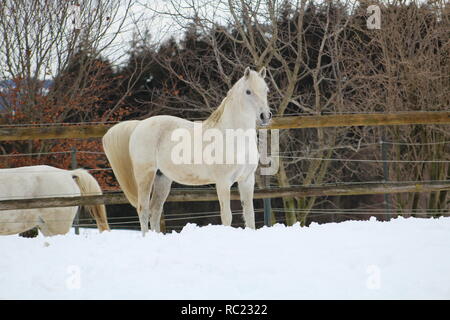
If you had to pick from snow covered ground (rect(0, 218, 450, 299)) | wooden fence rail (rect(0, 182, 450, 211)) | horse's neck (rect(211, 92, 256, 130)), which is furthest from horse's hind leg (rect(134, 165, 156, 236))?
snow covered ground (rect(0, 218, 450, 299))

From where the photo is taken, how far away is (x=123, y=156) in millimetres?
4434

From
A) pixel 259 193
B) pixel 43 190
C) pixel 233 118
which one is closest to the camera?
pixel 233 118

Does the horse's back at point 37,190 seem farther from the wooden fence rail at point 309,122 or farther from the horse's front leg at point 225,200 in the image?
the horse's front leg at point 225,200

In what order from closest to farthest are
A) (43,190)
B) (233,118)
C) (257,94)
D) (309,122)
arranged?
1. (257,94)
2. (233,118)
3. (309,122)
4. (43,190)

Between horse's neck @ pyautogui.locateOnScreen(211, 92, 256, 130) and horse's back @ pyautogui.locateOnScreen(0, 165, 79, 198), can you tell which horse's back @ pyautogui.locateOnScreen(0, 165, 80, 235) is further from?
horse's neck @ pyautogui.locateOnScreen(211, 92, 256, 130)

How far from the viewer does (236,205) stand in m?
11.9

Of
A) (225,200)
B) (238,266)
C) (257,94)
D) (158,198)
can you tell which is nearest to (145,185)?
(158,198)

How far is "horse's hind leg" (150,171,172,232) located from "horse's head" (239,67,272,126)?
1183 mm

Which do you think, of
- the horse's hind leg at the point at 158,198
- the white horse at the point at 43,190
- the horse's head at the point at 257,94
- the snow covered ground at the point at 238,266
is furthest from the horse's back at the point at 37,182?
the horse's head at the point at 257,94

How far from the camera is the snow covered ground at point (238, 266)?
2.22m

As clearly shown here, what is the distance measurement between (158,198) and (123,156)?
0.49 m

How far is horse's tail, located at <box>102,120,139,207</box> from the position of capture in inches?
174

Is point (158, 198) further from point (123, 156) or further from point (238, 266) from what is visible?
point (238, 266)
